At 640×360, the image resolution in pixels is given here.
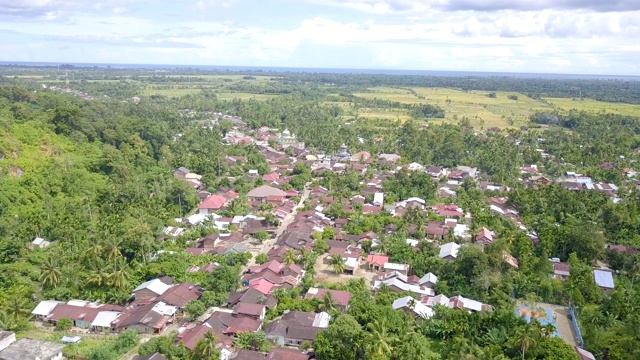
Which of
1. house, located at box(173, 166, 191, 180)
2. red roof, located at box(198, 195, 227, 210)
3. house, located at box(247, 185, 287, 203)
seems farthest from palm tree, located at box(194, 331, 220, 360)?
house, located at box(173, 166, 191, 180)

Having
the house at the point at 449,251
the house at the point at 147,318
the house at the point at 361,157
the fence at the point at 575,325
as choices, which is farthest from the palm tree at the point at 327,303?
the house at the point at 361,157

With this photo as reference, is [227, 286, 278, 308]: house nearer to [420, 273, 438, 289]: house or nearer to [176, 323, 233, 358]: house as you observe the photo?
[176, 323, 233, 358]: house

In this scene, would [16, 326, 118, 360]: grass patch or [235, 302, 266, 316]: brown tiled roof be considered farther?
[235, 302, 266, 316]: brown tiled roof

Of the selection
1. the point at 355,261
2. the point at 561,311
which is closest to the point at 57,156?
the point at 355,261

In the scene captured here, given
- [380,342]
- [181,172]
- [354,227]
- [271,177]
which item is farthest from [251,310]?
[181,172]

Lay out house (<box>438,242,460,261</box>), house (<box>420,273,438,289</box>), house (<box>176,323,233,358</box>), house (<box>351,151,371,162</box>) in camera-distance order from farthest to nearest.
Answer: house (<box>351,151,371,162</box>), house (<box>438,242,460,261</box>), house (<box>420,273,438,289</box>), house (<box>176,323,233,358</box>)

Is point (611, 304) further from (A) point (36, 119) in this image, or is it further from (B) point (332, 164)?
(A) point (36, 119)

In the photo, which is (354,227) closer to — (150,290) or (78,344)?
(150,290)
